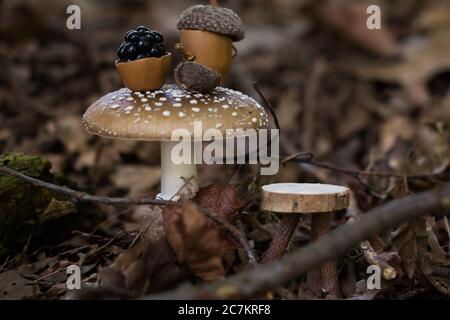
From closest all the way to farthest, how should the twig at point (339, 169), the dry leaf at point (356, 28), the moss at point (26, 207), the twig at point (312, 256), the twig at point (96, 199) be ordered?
the twig at point (312, 256)
the twig at point (96, 199)
the moss at point (26, 207)
the twig at point (339, 169)
the dry leaf at point (356, 28)

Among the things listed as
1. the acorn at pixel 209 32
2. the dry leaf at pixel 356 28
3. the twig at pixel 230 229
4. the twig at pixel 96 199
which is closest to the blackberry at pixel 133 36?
the acorn at pixel 209 32

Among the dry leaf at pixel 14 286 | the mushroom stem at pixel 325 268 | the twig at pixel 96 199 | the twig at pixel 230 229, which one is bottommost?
the dry leaf at pixel 14 286

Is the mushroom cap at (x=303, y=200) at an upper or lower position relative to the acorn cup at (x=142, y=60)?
lower

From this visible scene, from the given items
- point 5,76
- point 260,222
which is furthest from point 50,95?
point 260,222

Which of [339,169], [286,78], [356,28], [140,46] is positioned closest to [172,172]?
[140,46]

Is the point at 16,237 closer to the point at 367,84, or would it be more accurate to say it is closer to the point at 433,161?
the point at 433,161

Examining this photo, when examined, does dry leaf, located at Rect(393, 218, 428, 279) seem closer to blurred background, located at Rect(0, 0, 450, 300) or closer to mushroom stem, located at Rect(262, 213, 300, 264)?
mushroom stem, located at Rect(262, 213, 300, 264)

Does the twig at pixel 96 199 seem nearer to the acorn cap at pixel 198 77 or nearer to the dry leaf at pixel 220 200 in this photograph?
the dry leaf at pixel 220 200

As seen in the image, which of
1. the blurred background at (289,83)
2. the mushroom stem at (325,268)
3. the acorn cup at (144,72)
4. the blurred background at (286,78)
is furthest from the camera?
the blurred background at (286,78)

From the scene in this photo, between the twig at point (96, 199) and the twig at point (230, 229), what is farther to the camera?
the twig at point (96, 199)
